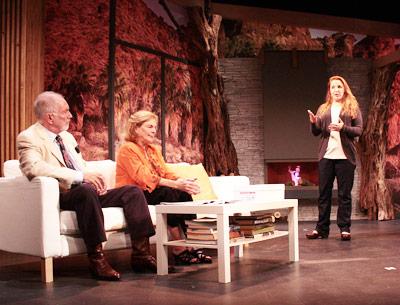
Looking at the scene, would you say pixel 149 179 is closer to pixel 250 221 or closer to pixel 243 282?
pixel 250 221

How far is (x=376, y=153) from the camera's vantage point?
8.09m

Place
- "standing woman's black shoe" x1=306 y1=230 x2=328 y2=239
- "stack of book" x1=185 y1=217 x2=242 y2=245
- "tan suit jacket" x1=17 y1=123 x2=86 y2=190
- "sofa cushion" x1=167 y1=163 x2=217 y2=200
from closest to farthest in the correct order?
"stack of book" x1=185 y1=217 x2=242 y2=245, "tan suit jacket" x1=17 y1=123 x2=86 y2=190, "sofa cushion" x1=167 y1=163 x2=217 y2=200, "standing woman's black shoe" x1=306 y1=230 x2=328 y2=239

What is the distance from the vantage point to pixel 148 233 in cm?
362

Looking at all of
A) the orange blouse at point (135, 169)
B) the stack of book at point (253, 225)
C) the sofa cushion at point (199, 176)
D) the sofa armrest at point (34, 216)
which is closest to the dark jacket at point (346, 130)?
the sofa cushion at point (199, 176)

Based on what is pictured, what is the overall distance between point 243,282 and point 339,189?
2.50 m

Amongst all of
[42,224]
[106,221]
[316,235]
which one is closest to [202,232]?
[106,221]

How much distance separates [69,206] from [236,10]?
455cm

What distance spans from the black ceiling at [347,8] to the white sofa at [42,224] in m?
4.53

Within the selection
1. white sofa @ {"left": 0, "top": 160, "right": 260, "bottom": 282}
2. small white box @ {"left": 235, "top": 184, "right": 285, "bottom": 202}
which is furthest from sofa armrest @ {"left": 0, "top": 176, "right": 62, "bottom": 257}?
small white box @ {"left": 235, "top": 184, "right": 285, "bottom": 202}

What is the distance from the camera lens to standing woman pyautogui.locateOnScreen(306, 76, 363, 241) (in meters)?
5.31

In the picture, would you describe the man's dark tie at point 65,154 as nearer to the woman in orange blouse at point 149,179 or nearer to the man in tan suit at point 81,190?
the man in tan suit at point 81,190

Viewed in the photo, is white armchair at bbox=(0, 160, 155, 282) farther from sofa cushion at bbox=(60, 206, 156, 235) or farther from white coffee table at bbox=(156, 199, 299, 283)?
white coffee table at bbox=(156, 199, 299, 283)

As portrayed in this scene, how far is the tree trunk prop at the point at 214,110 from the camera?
770 cm

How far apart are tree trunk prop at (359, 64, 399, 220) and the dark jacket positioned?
287 centimetres
